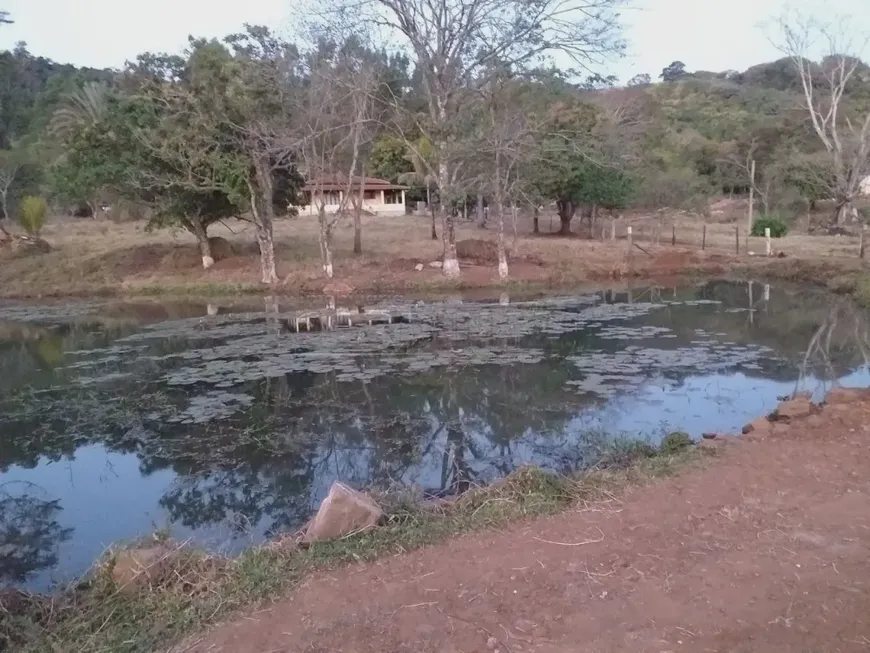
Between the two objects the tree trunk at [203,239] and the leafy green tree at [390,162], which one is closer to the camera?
the tree trunk at [203,239]

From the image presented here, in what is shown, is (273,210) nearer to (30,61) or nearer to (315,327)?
(315,327)

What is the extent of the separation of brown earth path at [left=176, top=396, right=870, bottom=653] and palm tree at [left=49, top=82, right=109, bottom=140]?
2559 centimetres

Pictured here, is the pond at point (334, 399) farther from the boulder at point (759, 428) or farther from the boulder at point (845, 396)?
the boulder at point (845, 396)

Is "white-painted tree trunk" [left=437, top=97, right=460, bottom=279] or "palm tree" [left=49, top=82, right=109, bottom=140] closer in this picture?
"white-painted tree trunk" [left=437, top=97, right=460, bottom=279]

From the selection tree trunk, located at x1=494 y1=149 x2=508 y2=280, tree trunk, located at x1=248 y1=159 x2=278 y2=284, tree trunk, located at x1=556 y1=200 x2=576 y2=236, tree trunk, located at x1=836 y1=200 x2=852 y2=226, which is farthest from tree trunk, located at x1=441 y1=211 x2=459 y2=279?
tree trunk, located at x1=836 y1=200 x2=852 y2=226

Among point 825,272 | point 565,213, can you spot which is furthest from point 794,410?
point 565,213

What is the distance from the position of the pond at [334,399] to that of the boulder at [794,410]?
110 cm

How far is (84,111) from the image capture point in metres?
34.3

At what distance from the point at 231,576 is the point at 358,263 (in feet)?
71.2

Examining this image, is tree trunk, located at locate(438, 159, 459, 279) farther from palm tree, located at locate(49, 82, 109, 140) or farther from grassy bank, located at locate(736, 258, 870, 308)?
palm tree, located at locate(49, 82, 109, 140)

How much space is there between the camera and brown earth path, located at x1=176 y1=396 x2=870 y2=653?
439 cm

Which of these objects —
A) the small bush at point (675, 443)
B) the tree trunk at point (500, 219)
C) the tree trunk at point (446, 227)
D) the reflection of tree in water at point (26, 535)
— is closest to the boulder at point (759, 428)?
the small bush at point (675, 443)

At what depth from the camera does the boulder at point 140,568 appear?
5711 millimetres

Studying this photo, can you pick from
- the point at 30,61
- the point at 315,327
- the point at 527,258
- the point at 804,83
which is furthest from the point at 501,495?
the point at 30,61
